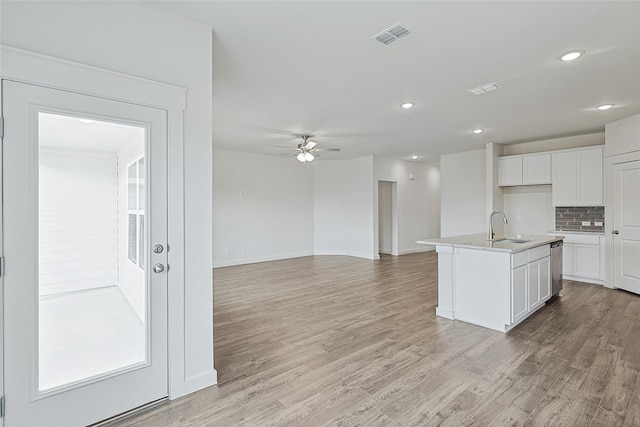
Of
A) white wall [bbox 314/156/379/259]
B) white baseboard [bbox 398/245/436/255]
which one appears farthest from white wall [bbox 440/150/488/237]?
white wall [bbox 314/156/379/259]

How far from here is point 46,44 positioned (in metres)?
1.74

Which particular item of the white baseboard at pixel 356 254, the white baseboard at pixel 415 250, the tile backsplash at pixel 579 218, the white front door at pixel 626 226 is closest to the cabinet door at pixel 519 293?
the white front door at pixel 626 226

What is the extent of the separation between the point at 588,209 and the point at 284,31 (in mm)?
6220

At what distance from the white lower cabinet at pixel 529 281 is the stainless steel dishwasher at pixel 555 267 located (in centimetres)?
16

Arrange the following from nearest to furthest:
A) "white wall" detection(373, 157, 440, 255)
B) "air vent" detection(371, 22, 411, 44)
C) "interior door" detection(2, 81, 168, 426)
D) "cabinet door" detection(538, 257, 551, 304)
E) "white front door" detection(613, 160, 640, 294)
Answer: "interior door" detection(2, 81, 168, 426), "air vent" detection(371, 22, 411, 44), "cabinet door" detection(538, 257, 551, 304), "white front door" detection(613, 160, 640, 294), "white wall" detection(373, 157, 440, 255)

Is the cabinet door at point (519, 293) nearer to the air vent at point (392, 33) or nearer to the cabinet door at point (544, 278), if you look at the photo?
the cabinet door at point (544, 278)

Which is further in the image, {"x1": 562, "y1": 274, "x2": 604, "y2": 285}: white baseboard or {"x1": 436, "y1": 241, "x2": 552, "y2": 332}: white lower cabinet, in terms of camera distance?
{"x1": 562, "y1": 274, "x2": 604, "y2": 285}: white baseboard

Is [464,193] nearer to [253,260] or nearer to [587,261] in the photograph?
[587,261]

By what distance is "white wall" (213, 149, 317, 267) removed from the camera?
717cm

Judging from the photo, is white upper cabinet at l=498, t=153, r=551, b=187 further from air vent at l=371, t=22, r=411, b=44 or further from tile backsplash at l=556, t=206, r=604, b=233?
air vent at l=371, t=22, r=411, b=44

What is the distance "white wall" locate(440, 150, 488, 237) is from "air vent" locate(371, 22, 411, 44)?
5.65 m

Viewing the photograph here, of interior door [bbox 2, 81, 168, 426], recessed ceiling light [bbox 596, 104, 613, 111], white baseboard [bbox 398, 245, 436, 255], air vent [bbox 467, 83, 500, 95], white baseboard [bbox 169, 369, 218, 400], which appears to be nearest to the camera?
interior door [bbox 2, 81, 168, 426]

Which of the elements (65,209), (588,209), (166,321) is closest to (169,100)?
(65,209)

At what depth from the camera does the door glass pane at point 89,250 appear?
5.87 ft
